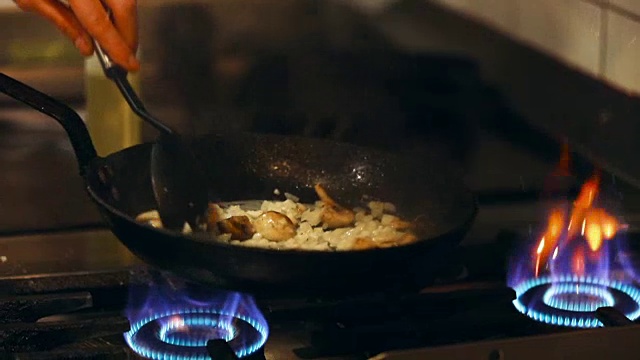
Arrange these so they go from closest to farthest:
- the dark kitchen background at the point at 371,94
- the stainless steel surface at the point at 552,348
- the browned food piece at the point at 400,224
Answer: the stainless steel surface at the point at 552,348, the browned food piece at the point at 400,224, the dark kitchen background at the point at 371,94

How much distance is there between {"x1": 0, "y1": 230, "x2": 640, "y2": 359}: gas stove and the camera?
699mm

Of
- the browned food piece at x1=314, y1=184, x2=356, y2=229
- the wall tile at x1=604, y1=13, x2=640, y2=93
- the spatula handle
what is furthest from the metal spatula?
the wall tile at x1=604, y1=13, x2=640, y2=93

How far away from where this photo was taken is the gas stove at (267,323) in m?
0.70

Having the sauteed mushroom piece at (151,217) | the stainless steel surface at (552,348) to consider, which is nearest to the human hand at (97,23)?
the sauteed mushroom piece at (151,217)

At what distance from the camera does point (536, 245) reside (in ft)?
3.05

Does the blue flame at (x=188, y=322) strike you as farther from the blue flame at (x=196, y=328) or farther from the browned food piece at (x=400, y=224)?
the browned food piece at (x=400, y=224)

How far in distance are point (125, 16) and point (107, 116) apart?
0.23 m

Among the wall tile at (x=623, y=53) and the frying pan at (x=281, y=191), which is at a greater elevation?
the wall tile at (x=623, y=53)

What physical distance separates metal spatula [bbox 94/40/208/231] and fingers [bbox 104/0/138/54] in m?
0.02

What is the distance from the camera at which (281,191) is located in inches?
38.3

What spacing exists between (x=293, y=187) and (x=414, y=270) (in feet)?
0.81

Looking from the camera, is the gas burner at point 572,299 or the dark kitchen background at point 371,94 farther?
the dark kitchen background at point 371,94

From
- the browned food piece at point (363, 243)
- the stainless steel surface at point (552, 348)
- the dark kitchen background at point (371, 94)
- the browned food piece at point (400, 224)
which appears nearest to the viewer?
the stainless steel surface at point (552, 348)

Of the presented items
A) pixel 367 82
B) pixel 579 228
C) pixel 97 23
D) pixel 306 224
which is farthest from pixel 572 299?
pixel 367 82
